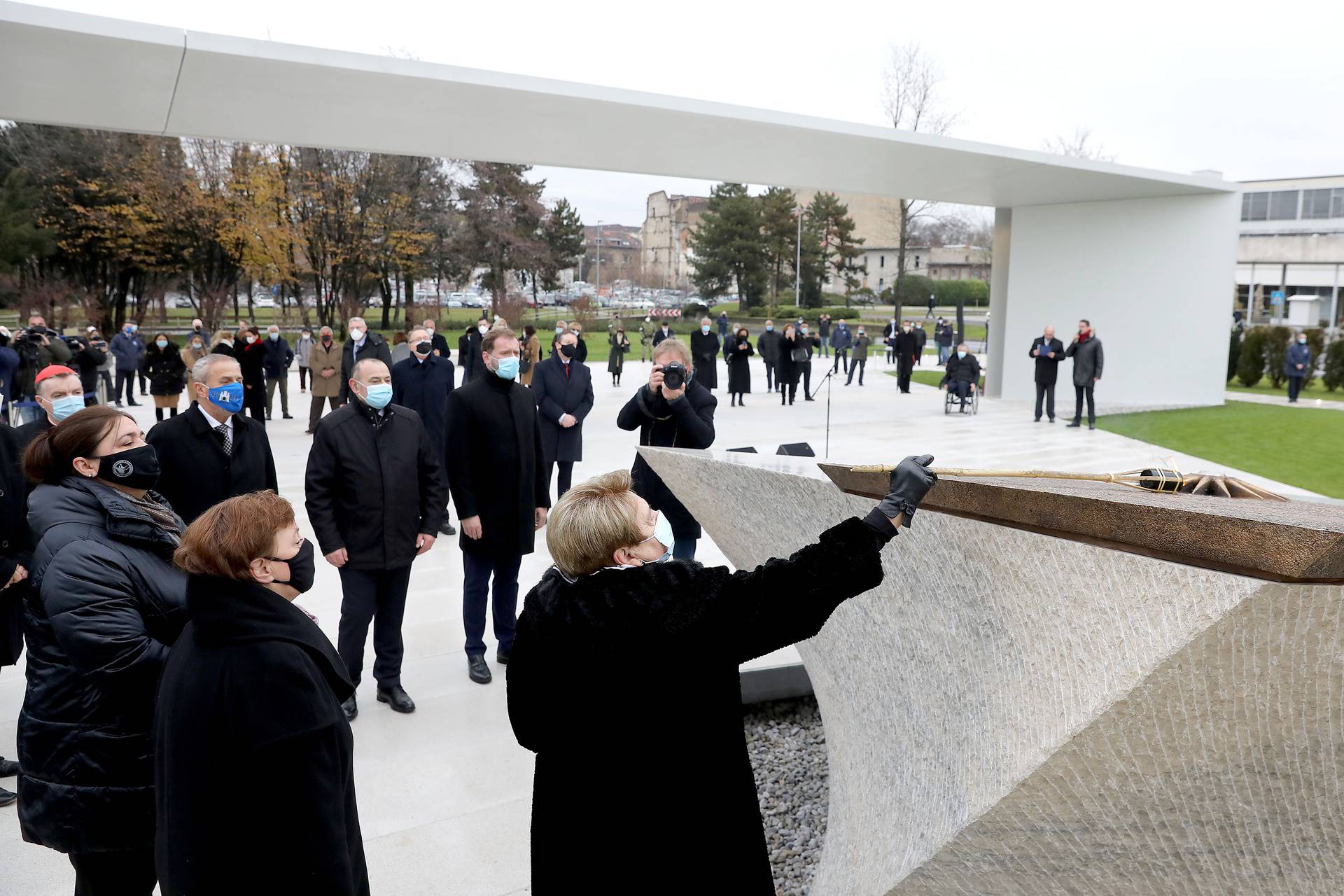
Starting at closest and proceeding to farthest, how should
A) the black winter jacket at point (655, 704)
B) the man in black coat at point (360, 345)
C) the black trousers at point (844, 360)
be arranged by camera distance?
the black winter jacket at point (655, 704) → the man in black coat at point (360, 345) → the black trousers at point (844, 360)

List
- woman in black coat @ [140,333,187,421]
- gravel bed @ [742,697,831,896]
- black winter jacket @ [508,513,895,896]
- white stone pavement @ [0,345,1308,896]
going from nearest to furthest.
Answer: black winter jacket @ [508,513,895,896], white stone pavement @ [0,345,1308,896], gravel bed @ [742,697,831,896], woman in black coat @ [140,333,187,421]

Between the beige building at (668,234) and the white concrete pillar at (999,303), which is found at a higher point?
the beige building at (668,234)

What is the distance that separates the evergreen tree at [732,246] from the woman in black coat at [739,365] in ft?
119

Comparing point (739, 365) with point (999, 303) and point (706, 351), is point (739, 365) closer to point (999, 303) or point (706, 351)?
point (706, 351)

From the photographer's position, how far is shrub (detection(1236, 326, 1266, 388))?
22875 millimetres

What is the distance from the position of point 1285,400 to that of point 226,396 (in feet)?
70.6

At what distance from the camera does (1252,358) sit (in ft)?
75.4

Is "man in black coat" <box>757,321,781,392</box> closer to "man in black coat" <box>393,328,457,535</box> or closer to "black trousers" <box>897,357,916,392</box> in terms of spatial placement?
"black trousers" <box>897,357,916,392</box>

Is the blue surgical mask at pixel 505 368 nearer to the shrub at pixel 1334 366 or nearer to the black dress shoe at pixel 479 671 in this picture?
the black dress shoe at pixel 479 671

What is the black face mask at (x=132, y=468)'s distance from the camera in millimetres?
2764

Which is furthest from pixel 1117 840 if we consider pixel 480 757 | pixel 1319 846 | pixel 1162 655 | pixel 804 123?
pixel 804 123

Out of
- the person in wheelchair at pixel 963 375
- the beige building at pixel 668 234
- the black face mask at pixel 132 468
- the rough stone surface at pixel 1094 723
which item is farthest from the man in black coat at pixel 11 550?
the beige building at pixel 668 234

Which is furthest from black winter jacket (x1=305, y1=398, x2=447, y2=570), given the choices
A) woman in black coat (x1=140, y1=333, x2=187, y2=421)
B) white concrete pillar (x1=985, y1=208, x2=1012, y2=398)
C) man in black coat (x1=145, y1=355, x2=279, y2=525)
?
white concrete pillar (x1=985, y1=208, x2=1012, y2=398)

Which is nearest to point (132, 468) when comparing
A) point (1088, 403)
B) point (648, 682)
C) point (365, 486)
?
point (365, 486)
